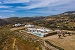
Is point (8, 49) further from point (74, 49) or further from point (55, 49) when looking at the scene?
point (74, 49)

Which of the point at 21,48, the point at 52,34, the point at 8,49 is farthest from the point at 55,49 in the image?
the point at 52,34

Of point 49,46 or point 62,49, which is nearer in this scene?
point 62,49

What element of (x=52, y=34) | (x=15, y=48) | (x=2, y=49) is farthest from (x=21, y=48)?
(x=52, y=34)

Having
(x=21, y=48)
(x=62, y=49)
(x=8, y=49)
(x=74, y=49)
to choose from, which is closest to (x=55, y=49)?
(x=62, y=49)

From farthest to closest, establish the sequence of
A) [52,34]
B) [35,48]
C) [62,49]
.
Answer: [52,34] → [35,48] → [62,49]

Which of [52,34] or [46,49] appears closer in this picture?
[46,49]

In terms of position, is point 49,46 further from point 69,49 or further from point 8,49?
point 8,49

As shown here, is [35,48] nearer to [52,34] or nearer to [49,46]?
[49,46]

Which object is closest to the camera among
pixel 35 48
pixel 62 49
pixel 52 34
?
pixel 62 49
